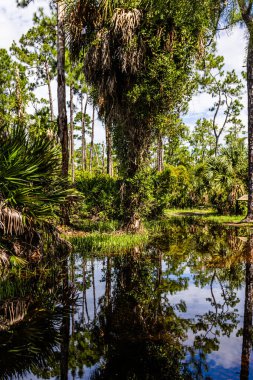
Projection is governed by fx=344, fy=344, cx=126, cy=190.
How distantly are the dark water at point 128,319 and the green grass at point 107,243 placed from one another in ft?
3.80

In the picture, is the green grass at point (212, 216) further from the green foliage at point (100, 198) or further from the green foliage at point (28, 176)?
the green foliage at point (28, 176)

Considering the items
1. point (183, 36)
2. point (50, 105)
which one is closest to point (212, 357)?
point (183, 36)

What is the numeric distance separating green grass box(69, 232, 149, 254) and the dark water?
116 centimetres

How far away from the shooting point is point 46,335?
404 centimetres

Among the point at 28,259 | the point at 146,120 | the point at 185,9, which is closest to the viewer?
the point at 185,9

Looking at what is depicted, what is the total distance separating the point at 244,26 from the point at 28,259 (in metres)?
6.36

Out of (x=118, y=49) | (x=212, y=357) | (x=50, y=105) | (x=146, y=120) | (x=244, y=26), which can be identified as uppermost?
(x=50, y=105)

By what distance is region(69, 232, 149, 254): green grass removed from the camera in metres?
9.25

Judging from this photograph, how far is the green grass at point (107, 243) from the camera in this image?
925 centimetres

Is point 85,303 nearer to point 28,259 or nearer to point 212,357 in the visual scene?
point 212,357

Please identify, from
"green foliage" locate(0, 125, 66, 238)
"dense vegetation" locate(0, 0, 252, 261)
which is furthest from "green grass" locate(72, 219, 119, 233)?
"green foliage" locate(0, 125, 66, 238)

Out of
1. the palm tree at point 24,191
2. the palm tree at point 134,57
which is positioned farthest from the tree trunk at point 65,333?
the palm tree at point 134,57

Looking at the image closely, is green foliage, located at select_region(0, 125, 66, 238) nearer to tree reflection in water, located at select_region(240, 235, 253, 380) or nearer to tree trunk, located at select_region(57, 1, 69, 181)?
tree reflection in water, located at select_region(240, 235, 253, 380)

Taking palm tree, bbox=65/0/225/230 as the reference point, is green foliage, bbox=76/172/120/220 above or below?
below
